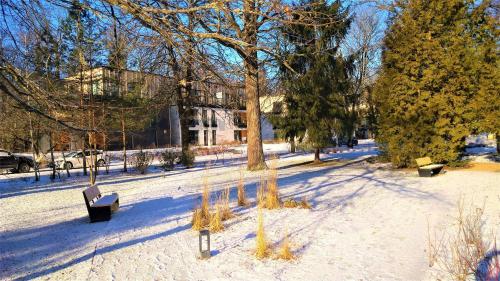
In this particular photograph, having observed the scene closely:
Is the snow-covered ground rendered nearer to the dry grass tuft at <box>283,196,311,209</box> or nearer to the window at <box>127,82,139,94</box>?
the dry grass tuft at <box>283,196,311,209</box>

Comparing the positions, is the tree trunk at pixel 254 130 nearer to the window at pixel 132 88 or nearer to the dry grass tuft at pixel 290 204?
the window at pixel 132 88

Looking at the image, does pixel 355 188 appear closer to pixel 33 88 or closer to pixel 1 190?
pixel 33 88

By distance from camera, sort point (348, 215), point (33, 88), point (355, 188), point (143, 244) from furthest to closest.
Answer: point (355, 188) < point (348, 215) < point (143, 244) < point (33, 88)

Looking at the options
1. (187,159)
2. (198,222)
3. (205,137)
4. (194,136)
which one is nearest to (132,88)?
(187,159)

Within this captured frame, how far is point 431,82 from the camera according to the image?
14266 mm

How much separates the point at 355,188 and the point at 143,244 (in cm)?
616

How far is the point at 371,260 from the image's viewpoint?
470 cm

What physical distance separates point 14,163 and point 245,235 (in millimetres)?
20551

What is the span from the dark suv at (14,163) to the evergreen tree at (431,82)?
1921cm

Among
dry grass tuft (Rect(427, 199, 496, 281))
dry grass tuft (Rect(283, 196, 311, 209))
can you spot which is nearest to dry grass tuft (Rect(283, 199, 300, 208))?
dry grass tuft (Rect(283, 196, 311, 209))

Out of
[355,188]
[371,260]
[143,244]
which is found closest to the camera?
[371,260]

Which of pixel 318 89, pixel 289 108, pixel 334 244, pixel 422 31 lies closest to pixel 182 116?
pixel 289 108

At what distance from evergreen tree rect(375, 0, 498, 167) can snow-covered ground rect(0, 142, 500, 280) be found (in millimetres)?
3728

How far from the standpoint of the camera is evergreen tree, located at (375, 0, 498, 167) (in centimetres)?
1377
